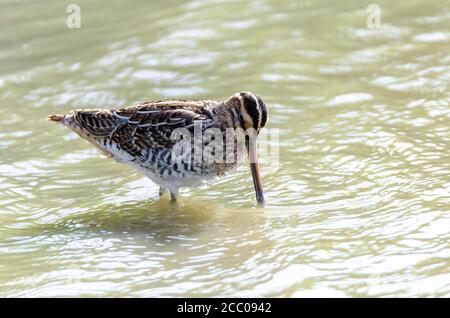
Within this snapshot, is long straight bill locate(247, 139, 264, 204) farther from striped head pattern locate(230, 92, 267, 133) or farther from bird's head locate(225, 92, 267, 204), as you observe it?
striped head pattern locate(230, 92, 267, 133)

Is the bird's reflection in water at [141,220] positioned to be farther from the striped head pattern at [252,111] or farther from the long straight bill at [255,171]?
the striped head pattern at [252,111]

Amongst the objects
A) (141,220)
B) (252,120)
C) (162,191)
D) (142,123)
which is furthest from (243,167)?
(141,220)

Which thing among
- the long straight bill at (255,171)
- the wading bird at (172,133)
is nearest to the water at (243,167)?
the long straight bill at (255,171)

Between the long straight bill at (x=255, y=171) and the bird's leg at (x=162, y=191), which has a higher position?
the long straight bill at (x=255, y=171)

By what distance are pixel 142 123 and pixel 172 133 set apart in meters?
0.38

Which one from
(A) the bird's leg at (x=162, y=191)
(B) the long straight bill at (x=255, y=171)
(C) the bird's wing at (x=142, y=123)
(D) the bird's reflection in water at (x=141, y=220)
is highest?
(C) the bird's wing at (x=142, y=123)

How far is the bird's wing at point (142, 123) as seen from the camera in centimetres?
885

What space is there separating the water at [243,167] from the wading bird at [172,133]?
38 centimetres

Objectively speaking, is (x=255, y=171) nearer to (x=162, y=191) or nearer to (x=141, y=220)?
(x=162, y=191)

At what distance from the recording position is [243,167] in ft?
32.4

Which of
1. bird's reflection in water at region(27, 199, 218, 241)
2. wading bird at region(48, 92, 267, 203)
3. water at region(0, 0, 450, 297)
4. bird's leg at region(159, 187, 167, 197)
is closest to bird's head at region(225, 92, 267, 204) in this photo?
wading bird at region(48, 92, 267, 203)

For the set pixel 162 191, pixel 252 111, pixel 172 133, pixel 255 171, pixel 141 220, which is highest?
pixel 252 111

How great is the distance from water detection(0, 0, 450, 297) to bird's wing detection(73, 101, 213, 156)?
2.19 ft
